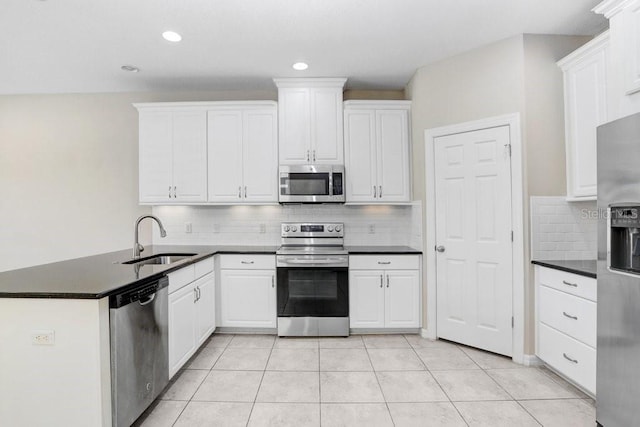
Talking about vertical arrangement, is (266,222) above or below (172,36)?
below

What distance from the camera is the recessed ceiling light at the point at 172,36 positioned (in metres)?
2.76

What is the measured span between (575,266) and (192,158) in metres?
3.70

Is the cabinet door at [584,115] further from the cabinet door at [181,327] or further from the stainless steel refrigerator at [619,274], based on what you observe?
the cabinet door at [181,327]

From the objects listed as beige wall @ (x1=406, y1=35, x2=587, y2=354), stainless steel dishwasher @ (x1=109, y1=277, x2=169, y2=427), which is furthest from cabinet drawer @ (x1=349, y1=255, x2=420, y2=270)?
stainless steel dishwasher @ (x1=109, y1=277, x2=169, y2=427)

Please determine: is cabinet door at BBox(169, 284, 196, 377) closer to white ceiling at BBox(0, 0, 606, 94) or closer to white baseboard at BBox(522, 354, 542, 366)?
white ceiling at BBox(0, 0, 606, 94)

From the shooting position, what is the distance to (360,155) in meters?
3.72

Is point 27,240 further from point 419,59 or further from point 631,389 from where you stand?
point 631,389

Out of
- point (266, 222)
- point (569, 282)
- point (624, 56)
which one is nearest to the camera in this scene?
point (624, 56)

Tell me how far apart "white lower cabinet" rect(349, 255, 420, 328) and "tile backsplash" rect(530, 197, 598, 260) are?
111cm

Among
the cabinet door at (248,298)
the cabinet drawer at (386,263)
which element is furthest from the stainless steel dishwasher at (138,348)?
the cabinet drawer at (386,263)

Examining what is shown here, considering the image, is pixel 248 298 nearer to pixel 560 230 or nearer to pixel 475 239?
pixel 475 239

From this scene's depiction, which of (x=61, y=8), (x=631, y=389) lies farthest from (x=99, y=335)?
(x=631, y=389)

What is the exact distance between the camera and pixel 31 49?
9.92 feet

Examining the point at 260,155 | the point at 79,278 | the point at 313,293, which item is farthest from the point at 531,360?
the point at 79,278
